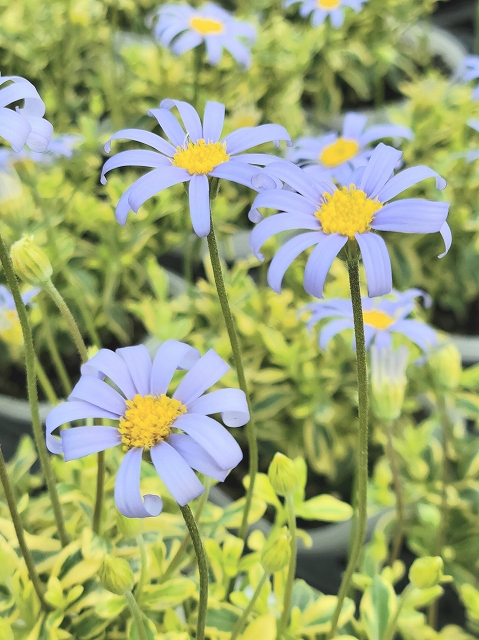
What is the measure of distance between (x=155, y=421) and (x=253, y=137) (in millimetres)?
183

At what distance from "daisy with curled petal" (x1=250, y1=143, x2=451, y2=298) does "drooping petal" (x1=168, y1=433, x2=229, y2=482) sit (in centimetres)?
9

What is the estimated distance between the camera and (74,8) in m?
0.95

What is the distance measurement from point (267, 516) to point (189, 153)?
58cm

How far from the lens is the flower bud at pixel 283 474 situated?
0.39 metres

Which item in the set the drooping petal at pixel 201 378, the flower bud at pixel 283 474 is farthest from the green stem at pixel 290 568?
the drooping petal at pixel 201 378

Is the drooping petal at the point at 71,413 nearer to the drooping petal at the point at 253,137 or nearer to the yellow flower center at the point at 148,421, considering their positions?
the yellow flower center at the point at 148,421

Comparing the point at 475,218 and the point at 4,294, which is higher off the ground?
the point at 475,218

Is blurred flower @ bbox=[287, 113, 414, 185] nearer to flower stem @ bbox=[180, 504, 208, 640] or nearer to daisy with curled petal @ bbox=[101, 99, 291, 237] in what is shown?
daisy with curled petal @ bbox=[101, 99, 291, 237]

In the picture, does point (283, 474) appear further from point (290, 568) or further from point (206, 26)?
point (206, 26)

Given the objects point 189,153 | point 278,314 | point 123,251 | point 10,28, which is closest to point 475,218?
point 278,314

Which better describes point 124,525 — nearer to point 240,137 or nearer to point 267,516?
point 240,137

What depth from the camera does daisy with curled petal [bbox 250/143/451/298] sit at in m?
0.29

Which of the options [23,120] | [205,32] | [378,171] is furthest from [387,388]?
[205,32]

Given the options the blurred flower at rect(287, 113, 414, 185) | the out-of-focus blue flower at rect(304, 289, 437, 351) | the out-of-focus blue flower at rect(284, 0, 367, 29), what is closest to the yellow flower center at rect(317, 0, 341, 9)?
the out-of-focus blue flower at rect(284, 0, 367, 29)
